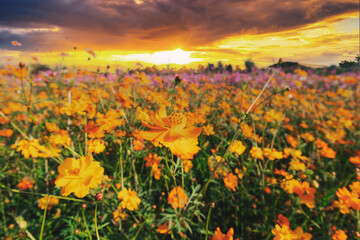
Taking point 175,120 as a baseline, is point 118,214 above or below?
below

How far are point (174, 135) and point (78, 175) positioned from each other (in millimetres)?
342

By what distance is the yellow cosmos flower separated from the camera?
0.54 m

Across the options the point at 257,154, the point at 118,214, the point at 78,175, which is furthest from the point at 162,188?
the point at 78,175

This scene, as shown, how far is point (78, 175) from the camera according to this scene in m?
0.57

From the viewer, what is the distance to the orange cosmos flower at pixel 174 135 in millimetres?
487

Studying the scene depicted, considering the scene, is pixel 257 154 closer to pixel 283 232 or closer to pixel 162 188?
pixel 283 232

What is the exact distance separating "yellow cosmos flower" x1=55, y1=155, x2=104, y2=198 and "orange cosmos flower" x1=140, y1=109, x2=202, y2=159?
208 mm

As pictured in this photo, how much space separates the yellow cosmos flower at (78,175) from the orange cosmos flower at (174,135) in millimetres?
208

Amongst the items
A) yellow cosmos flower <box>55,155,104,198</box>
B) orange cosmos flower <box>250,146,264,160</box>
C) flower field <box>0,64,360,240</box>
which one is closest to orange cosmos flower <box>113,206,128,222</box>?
flower field <box>0,64,360,240</box>

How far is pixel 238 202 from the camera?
4.38 ft

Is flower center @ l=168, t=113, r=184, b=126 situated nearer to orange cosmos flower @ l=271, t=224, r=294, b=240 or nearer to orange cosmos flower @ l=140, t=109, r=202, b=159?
orange cosmos flower @ l=140, t=109, r=202, b=159

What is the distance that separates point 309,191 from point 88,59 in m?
2.05

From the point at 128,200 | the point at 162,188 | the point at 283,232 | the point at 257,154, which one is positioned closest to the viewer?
the point at 283,232

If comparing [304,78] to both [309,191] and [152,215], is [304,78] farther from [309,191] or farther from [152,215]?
[152,215]
